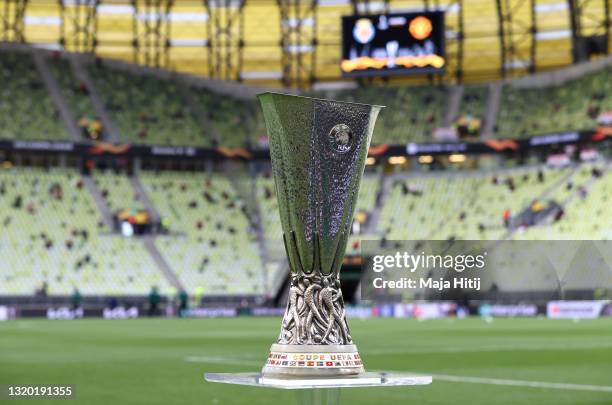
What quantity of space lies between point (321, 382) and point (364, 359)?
68.9ft

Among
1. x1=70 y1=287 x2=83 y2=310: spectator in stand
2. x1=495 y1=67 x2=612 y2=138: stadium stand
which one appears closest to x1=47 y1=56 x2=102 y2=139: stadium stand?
x1=70 y1=287 x2=83 y2=310: spectator in stand

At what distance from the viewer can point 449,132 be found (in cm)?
8244

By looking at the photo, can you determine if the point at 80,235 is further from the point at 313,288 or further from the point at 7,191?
the point at 313,288

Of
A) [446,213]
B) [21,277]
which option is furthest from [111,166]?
[446,213]

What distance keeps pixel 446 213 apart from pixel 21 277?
96.2 ft

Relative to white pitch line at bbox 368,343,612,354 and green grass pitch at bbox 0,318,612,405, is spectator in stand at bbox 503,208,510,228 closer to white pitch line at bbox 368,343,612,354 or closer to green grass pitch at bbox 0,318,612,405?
green grass pitch at bbox 0,318,612,405

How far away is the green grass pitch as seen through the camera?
17.6 meters

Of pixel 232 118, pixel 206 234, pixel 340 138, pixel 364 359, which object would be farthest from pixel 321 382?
pixel 232 118

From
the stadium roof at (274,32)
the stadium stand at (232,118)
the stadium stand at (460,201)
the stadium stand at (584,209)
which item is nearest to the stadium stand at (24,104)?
the stadium roof at (274,32)

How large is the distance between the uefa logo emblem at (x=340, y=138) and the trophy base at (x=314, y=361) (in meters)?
1.24

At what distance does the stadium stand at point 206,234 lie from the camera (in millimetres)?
72500

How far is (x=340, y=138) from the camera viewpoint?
697 centimetres

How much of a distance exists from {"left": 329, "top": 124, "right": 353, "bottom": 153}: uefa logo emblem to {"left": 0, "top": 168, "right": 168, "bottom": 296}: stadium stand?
60700 millimetres

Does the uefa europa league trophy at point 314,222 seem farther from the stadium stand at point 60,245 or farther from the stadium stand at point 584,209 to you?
the stadium stand at point 584,209
